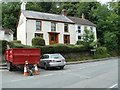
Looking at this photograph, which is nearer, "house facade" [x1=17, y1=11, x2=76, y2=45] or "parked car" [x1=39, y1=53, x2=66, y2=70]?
"parked car" [x1=39, y1=53, x2=66, y2=70]

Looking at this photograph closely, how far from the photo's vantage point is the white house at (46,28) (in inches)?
1683

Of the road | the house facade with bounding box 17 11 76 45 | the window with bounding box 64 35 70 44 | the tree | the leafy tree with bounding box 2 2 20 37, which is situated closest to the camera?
the road

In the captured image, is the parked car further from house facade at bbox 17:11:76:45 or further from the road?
house facade at bbox 17:11:76:45

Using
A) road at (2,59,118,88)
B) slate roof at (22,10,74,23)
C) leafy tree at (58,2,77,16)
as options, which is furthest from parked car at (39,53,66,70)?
leafy tree at (58,2,77,16)

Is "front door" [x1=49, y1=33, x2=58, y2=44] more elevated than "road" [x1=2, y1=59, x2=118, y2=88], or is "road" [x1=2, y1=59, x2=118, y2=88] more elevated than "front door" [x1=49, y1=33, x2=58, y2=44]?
"front door" [x1=49, y1=33, x2=58, y2=44]

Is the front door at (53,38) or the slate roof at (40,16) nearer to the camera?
the slate roof at (40,16)

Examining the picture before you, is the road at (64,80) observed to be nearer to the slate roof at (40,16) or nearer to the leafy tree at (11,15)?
the slate roof at (40,16)

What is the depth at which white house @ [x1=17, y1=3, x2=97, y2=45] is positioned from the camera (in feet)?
140

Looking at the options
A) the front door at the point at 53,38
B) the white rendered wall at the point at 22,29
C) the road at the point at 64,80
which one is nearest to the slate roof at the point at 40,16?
the white rendered wall at the point at 22,29

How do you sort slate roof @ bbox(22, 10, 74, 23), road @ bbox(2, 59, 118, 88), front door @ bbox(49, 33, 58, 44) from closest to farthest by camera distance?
1. road @ bbox(2, 59, 118, 88)
2. slate roof @ bbox(22, 10, 74, 23)
3. front door @ bbox(49, 33, 58, 44)

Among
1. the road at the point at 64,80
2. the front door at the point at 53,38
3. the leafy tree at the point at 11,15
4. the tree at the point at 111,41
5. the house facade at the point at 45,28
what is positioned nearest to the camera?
the road at the point at 64,80

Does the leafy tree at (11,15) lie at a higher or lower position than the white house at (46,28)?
higher

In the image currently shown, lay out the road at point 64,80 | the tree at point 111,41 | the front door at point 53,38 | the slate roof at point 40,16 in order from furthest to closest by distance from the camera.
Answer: the tree at point 111,41 → the front door at point 53,38 → the slate roof at point 40,16 → the road at point 64,80

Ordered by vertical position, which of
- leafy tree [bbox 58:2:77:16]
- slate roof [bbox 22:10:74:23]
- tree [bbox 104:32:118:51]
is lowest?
tree [bbox 104:32:118:51]
